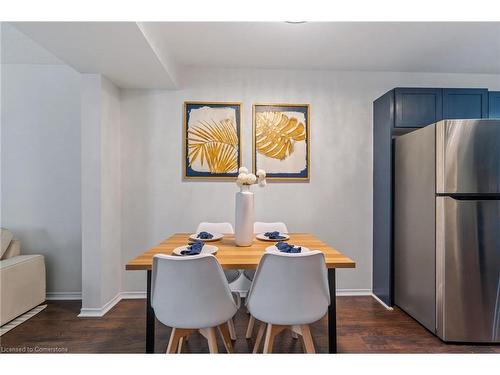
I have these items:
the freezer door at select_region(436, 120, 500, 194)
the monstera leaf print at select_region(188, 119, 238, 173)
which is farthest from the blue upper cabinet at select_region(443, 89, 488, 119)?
the monstera leaf print at select_region(188, 119, 238, 173)

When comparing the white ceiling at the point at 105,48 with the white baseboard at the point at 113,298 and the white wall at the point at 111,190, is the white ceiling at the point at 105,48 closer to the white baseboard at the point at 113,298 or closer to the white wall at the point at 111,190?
the white wall at the point at 111,190

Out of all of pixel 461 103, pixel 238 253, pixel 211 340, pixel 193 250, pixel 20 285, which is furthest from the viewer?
pixel 461 103

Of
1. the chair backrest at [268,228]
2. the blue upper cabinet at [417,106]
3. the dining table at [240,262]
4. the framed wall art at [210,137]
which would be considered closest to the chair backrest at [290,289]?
the dining table at [240,262]

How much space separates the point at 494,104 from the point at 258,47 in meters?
2.38

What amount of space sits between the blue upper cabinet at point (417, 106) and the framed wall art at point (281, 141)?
895 millimetres

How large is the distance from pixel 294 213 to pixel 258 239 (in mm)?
926

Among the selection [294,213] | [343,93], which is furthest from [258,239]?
[343,93]

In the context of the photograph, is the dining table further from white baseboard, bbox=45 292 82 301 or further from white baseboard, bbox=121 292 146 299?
white baseboard, bbox=45 292 82 301

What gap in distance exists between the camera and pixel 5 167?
276cm

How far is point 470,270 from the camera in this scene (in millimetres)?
2010

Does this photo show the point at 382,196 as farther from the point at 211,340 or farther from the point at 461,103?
the point at 211,340

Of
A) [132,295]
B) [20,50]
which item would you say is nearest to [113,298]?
[132,295]

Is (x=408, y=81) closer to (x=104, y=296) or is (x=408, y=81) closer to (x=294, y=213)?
(x=294, y=213)

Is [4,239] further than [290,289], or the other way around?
[4,239]
